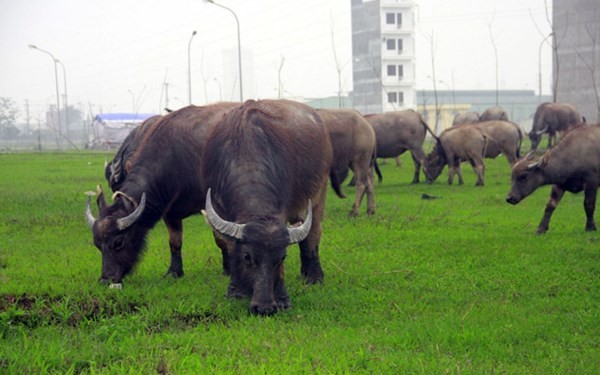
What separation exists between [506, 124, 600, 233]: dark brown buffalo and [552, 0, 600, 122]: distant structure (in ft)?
93.3

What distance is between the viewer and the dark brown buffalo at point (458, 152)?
1611 centimetres

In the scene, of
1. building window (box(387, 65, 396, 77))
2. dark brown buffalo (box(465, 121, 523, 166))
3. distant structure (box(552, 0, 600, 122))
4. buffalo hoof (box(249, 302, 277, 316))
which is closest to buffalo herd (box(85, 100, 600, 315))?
buffalo hoof (box(249, 302, 277, 316))

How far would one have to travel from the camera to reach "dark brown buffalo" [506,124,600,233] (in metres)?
9.23

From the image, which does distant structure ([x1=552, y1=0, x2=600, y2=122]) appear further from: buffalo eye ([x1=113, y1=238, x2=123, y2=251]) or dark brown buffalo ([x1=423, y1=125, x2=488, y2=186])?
buffalo eye ([x1=113, y1=238, x2=123, y2=251])

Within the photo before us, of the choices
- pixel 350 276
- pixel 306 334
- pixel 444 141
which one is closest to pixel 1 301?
pixel 306 334

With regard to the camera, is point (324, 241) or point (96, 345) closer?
point (96, 345)

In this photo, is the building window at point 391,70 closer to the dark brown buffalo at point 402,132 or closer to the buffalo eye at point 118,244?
the dark brown buffalo at point 402,132

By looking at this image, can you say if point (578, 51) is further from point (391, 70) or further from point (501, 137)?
point (501, 137)

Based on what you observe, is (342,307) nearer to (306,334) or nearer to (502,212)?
(306,334)

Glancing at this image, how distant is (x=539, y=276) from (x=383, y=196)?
7631mm

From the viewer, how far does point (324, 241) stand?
9016 millimetres

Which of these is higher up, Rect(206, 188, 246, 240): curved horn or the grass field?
Rect(206, 188, 246, 240): curved horn

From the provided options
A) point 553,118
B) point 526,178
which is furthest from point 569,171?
point 553,118

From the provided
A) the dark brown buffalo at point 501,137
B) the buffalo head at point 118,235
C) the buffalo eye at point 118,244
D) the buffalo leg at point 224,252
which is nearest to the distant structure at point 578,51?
the dark brown buffalo at point 501,137
